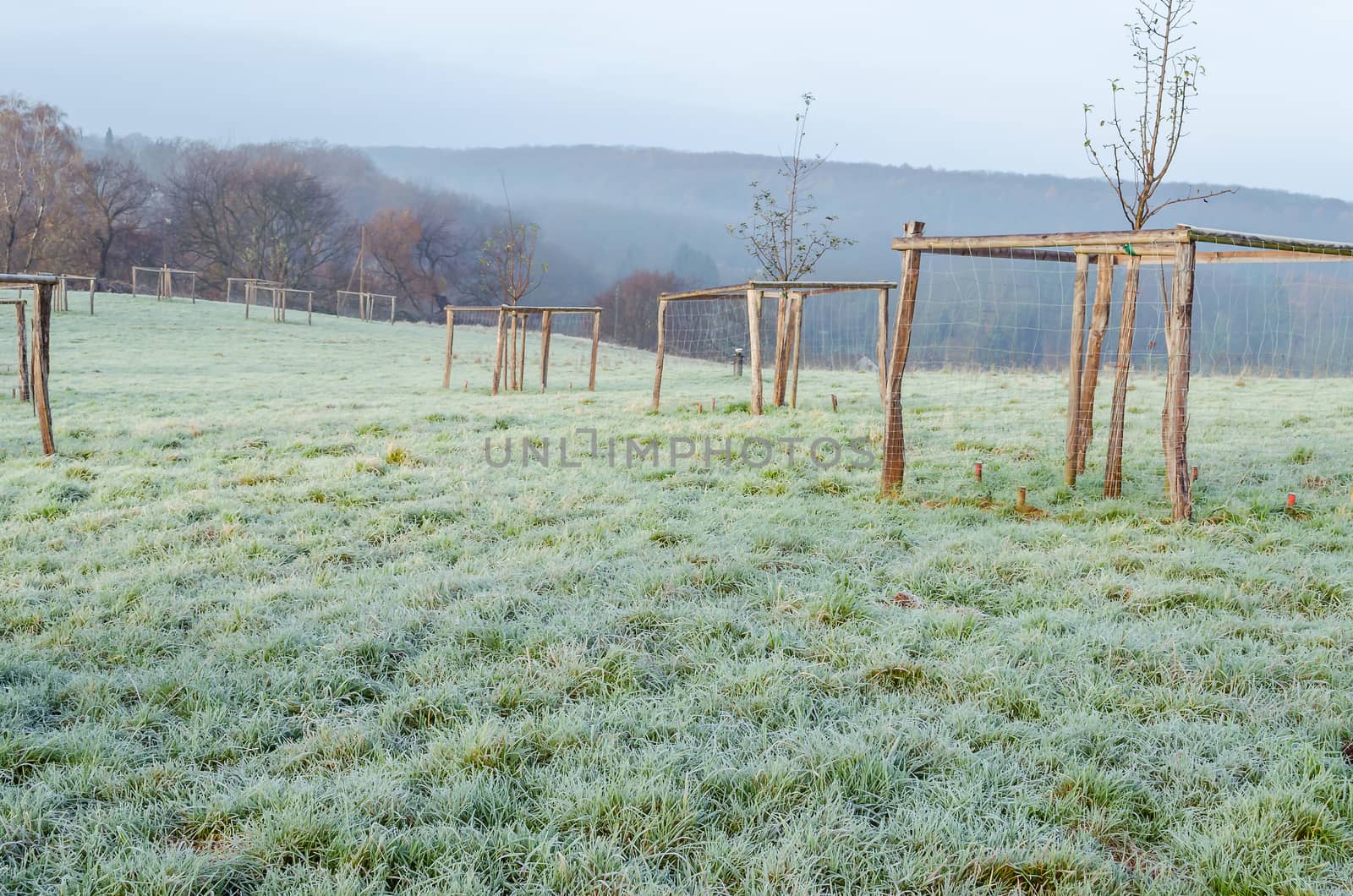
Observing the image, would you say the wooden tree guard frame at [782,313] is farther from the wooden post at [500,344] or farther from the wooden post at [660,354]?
the wooden post at [500,344]

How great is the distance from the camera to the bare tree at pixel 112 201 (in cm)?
4772

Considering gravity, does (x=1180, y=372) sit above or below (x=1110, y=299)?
below

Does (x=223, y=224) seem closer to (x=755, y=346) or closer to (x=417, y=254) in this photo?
(x=417, y=254)

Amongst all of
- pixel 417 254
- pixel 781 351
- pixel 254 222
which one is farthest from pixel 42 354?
pixel 417 254

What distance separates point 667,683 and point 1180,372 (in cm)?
447

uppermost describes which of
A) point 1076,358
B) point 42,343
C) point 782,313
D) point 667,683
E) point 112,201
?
point 112,201

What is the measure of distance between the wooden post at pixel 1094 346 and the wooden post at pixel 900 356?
57.2 inches

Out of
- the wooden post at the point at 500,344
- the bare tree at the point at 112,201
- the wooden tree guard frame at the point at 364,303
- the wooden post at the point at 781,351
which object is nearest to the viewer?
the wooden post at the point at 781,351

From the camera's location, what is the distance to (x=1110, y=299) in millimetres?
6664

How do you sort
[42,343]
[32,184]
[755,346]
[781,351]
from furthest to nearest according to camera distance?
[32,184], [781,351], [755,346], [42,343]

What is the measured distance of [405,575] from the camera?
14.8 ft

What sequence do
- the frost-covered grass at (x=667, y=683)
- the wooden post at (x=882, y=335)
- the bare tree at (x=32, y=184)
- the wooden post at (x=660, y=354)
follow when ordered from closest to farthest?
the frost-covered grass at (x=667, y=683), the wooden post at (x=882, y=335), the wooden post at (x=660, y=354), the bare tree at (x=32, y=184)

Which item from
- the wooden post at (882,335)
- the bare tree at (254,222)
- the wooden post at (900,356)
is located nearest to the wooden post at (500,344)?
the wooden post at (882,335)

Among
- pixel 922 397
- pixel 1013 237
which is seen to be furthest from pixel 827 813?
pixel 922 397
